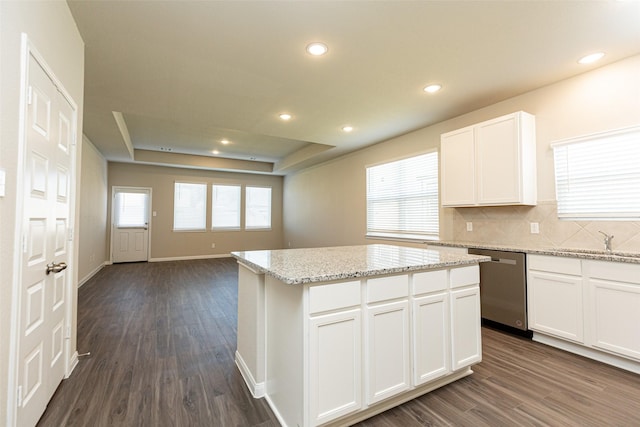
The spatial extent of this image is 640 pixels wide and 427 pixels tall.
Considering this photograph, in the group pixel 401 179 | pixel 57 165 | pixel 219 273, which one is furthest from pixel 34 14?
pixel 219 273

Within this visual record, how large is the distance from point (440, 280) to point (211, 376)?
5.98 ft

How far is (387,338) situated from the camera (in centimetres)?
173

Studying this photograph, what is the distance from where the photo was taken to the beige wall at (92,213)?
193 inches

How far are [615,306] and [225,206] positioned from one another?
8.07 m

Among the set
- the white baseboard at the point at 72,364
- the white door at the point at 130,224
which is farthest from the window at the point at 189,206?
the white baseboard at the point at 72,364

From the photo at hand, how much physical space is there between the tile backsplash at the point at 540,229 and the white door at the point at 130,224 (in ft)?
23.9

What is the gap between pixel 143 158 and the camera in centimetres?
696

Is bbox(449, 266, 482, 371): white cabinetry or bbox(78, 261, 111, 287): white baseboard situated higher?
bbox(449, 266, 482, 371): white cabinetry

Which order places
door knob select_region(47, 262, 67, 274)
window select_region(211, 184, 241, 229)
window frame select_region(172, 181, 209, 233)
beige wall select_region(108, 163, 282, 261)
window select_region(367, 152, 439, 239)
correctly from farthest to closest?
window select_region(211, 184, 241, 229)
window frame select_region(172, 181, 209, 233)
beige wall select_region(108, 163, 282, 261)
window select_region(367, 152, 439, 239)
door knob select_region(47, 262, 67, 274)

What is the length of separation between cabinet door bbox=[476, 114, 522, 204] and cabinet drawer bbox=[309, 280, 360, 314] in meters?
2.37

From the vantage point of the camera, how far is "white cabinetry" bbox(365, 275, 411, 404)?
166 cm

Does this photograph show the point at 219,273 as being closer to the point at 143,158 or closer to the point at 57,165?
the point at 143,158

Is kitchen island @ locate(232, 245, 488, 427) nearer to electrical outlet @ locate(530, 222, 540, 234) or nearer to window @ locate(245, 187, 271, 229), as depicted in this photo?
electrical outlet @ locate(530, 222, 540, 234)

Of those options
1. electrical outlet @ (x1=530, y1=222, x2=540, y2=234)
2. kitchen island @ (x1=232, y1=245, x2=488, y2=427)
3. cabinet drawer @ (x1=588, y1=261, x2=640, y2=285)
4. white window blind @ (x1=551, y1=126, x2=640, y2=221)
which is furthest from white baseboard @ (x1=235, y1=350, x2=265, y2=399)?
white window blind @ (x1=551, y1=126, x2=640, y2=221)
